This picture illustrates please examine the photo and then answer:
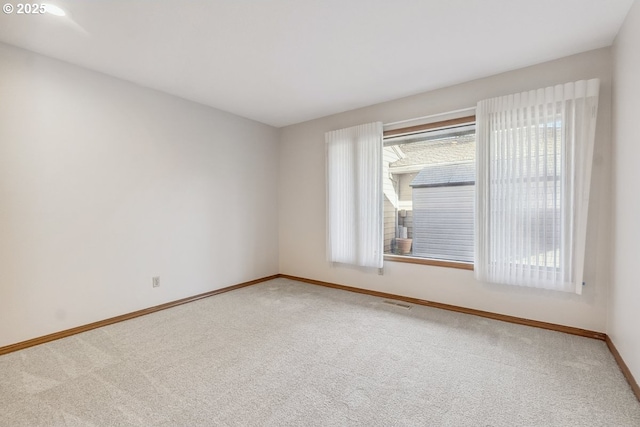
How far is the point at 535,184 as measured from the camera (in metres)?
2.70

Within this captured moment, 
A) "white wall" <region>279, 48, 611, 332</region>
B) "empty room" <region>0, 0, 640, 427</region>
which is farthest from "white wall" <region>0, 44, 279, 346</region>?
"white wall" <region>279, 48, 611, 332</region>

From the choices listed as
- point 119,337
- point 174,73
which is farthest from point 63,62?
point 119,337

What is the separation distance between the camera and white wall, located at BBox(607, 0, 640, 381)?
187 centimetres

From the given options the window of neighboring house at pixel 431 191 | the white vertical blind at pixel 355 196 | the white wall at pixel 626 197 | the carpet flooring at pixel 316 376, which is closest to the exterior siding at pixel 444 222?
the window of neighboring house at pixel 431 191

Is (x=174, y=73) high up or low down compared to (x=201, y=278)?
up

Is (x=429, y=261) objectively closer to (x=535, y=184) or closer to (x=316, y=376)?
(x=535, y=184)

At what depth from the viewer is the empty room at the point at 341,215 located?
6.11 ft

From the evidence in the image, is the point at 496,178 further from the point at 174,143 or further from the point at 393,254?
the point at 174,143

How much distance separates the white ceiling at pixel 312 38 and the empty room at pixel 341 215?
2 cm

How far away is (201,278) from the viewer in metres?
3.79

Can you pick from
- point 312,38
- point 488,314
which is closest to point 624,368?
point 488,314

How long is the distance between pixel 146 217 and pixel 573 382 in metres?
3.99

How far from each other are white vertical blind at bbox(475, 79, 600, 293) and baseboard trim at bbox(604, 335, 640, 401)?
0.44 m

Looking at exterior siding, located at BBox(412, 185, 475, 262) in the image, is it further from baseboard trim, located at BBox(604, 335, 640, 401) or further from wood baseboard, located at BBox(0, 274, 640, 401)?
baseboard trim, located at BBox(604, 335, 640, 401)
